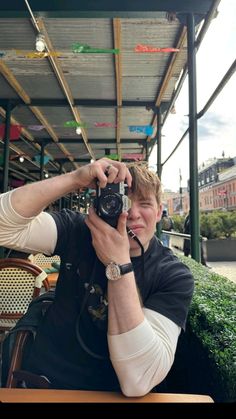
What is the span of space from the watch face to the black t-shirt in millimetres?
159

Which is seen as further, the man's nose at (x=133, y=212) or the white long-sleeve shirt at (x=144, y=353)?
the man's nose at (x=133, y=212)

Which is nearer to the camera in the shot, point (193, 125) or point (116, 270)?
point (116, 270)

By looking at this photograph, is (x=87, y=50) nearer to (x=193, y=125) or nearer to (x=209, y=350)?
(x=193, y=125)

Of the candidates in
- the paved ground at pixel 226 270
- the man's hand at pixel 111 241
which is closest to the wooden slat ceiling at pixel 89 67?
the man's hand at pixel 111 241

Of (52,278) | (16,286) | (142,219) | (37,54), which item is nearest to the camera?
(142,219)

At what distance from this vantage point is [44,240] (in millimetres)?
1267

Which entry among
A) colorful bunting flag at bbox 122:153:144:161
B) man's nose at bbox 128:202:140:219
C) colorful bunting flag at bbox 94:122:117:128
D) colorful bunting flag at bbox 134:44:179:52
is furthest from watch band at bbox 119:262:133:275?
colorful bunting flag at bbox 122:153:144:161

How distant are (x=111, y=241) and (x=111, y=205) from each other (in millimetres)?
107

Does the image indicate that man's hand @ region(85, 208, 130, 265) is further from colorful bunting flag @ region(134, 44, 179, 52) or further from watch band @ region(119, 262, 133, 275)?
colorful bunting flag @ region(134, 44, 179, 52)

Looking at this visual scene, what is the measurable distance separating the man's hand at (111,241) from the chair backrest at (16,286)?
128 cm

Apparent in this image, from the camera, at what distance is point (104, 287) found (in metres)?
1.09

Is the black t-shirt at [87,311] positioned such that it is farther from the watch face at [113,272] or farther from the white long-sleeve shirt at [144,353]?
the watch face at [113,272]

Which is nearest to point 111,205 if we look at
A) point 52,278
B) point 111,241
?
point 111,241

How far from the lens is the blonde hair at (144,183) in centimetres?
122
